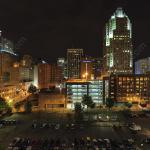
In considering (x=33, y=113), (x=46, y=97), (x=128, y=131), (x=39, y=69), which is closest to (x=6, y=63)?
(x=39, y=69)

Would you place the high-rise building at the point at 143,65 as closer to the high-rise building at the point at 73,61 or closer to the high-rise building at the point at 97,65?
the high-rise building at the point at 97,65

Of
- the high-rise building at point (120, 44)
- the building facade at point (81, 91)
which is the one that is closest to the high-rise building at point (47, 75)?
the high-rise building at point (120, 44)

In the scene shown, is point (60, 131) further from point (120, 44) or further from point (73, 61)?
point (73, 61)

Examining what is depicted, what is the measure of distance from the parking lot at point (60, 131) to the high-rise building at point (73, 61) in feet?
203

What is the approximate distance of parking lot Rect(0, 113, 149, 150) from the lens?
20.9 metres

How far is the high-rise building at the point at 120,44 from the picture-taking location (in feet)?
234

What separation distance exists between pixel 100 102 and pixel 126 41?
33981 mm

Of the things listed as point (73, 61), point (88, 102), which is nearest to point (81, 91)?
point (88, 102)

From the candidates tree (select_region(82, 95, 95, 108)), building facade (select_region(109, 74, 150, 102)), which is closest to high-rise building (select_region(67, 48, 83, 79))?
building facade (select_region(109, 74, 150, 102))

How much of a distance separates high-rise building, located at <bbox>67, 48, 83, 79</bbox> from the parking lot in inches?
2435

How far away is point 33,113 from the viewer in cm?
3281

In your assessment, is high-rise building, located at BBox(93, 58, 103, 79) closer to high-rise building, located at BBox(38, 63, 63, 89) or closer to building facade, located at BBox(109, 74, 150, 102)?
high-rise building, located at BBox(38, 63, 63, 89)

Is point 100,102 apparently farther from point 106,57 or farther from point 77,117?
point 106,57

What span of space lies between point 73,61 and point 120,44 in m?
23.9
